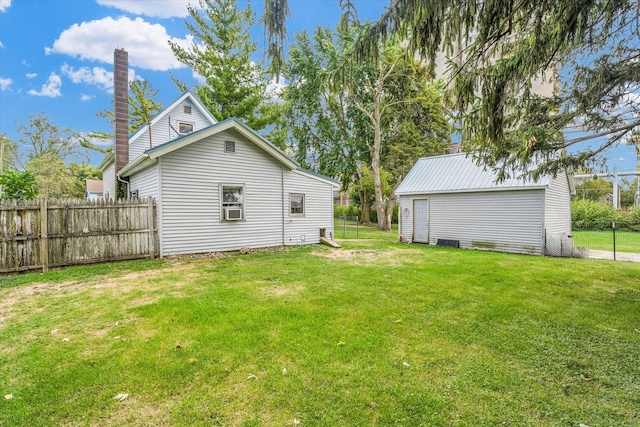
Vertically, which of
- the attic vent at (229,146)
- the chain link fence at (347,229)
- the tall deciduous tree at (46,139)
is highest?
the tall deciduous tree at (46,139)

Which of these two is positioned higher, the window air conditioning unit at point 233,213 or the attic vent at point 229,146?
the attic vent at point 229,146

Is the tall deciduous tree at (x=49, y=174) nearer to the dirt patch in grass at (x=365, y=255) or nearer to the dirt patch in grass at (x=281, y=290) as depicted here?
the dirt patch in grass at (x=365, y=255)

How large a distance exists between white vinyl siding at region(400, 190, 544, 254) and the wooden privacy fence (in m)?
10.9

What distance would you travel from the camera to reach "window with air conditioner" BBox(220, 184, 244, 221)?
9898 mm

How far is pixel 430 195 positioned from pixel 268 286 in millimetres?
9599

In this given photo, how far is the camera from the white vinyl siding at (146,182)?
888 centimetres

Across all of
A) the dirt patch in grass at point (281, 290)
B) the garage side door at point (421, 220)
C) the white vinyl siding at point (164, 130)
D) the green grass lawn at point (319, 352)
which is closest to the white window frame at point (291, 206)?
the garage side door at point (421, 220)

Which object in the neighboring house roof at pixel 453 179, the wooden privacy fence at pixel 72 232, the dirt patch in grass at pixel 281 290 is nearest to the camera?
the dirt patch in grass at pixel 281 290

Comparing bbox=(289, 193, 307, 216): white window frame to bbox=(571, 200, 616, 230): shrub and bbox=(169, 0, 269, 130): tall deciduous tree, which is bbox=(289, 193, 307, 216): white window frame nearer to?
bbox=(169, 0, 269, 130): tall deciduous tree

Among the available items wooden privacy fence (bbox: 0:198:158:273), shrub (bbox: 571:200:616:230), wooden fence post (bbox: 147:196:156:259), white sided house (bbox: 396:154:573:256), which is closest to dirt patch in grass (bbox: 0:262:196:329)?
wooden privacy fence (bbox: 0:198:158:273)

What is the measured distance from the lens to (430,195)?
13.0 m

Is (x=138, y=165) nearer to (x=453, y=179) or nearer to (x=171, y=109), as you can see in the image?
(x=171, y=109)

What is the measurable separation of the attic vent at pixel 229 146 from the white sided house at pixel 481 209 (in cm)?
779

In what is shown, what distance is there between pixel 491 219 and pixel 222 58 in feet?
62.6
